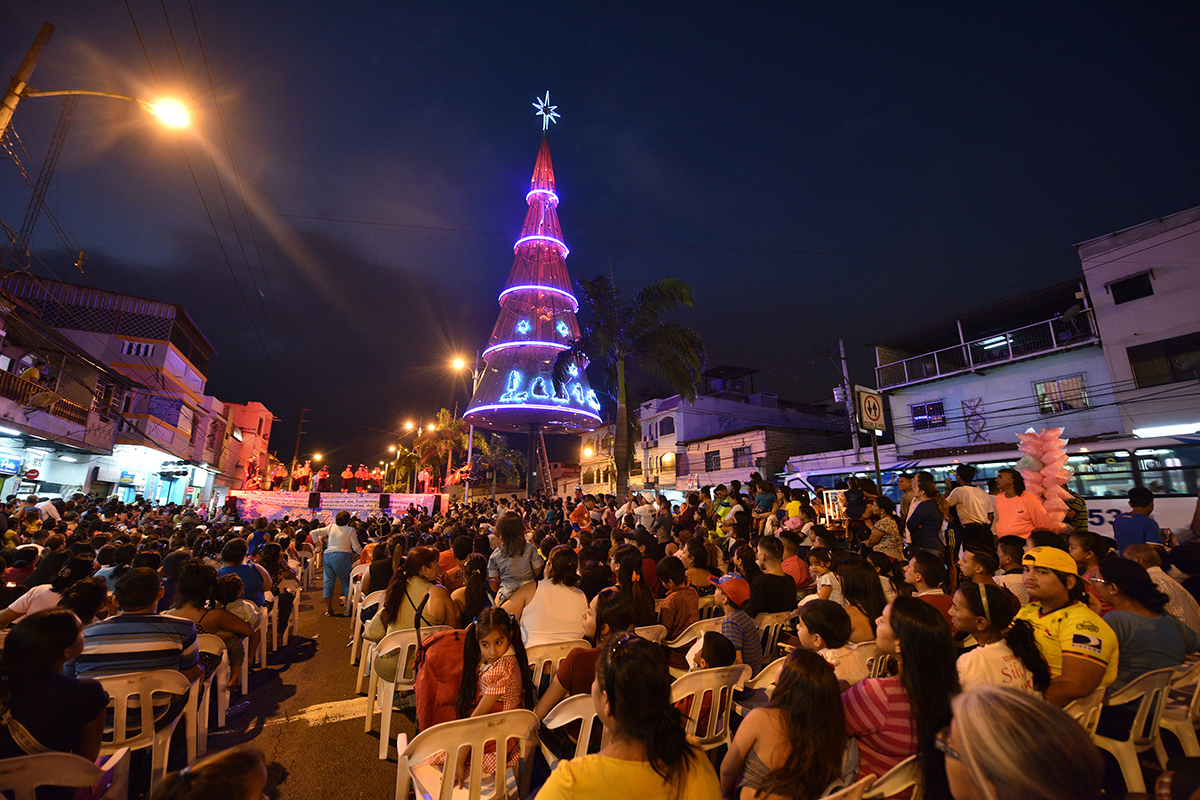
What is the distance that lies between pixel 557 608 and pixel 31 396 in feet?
75.3

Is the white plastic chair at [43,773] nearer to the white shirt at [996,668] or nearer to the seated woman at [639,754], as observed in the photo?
the seated woman at [639,754]

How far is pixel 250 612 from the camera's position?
18.0ft

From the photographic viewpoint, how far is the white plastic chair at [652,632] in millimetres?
4605

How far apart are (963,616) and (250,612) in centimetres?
668

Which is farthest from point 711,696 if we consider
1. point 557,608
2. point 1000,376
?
point 1000,376

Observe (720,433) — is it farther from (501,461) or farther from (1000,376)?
(501,461)

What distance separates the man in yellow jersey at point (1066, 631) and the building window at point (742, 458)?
28.1m

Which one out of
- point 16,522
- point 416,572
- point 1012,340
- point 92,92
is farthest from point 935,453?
point 16,522

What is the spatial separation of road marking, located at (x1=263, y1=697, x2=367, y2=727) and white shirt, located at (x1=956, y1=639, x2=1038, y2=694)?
5397mm

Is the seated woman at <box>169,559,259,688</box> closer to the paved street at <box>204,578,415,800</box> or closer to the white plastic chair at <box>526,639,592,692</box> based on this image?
the paved street at <box>204,578,415,800</box>

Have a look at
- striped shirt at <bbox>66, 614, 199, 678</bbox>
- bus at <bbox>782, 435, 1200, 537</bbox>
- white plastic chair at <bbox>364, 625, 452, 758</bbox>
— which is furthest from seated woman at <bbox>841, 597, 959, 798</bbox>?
bus at <bbox>782, 435, 1200, 537</bbox>

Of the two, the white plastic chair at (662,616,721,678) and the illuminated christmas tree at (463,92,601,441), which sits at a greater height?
the illuminated christmas tree at (463,92,601,441)

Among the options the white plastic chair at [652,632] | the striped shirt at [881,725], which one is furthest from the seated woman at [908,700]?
the white plastic chair at [652,632]

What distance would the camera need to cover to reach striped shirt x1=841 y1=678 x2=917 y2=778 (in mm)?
2447
